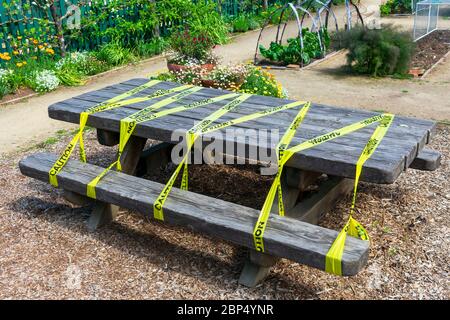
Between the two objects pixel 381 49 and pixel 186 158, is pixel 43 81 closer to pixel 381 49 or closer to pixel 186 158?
pixel 381 49

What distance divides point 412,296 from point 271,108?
166cm

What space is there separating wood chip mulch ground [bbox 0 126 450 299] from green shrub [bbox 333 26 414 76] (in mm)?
4525

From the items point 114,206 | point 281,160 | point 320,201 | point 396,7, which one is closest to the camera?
point 281,160

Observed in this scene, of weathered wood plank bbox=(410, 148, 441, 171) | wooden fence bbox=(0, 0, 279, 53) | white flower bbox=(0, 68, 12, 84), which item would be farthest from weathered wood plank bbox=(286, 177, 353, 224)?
wooden fence bbox=(0, 0, 279, 53)

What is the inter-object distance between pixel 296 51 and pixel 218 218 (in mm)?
7345

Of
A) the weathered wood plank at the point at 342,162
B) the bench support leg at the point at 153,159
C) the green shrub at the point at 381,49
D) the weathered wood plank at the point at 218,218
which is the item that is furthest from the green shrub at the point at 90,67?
the weathered wood plank at the point at 342,162

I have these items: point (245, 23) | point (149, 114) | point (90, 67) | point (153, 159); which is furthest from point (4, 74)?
point (245, 23)

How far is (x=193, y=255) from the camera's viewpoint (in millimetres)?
3721

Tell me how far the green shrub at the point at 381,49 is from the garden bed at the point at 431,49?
0.79 m

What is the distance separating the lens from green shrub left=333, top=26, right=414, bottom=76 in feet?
29.0

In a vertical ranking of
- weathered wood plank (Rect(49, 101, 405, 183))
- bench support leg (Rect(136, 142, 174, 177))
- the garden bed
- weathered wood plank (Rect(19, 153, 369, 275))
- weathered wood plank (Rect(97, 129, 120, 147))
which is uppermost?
weathered wood plank (Rect(49, 101, 405, 183))

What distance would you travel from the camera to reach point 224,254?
3734 mm

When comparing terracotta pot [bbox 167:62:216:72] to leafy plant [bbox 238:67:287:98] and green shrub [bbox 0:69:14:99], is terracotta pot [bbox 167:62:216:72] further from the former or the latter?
green shrub [bbox 0:69:14:99]

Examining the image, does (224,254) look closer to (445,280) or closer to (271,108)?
(271,108)
